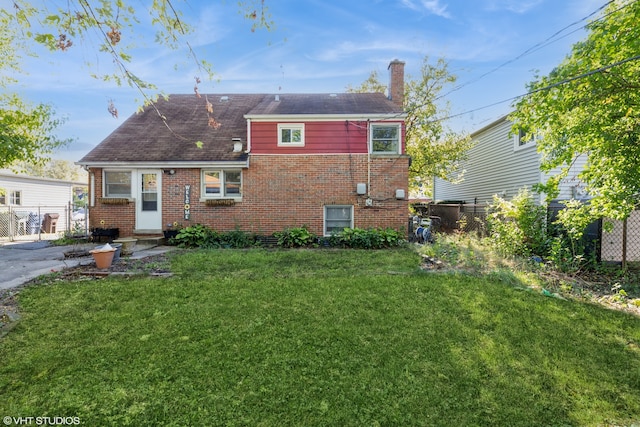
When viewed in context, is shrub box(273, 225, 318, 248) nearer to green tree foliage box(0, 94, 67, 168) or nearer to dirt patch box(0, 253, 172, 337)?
dirt patch box(0, 253, 172, 337)

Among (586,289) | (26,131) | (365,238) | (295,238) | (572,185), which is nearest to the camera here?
(586,289)

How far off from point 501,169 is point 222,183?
36.4 feet

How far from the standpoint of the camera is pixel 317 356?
3.19 meters

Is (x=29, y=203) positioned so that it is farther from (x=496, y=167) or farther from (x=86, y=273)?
(x=496, y=167)

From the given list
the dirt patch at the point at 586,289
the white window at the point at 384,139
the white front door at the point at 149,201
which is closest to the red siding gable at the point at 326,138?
the white window at the point at 384,139

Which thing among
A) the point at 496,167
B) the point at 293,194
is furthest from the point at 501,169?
the point at 293,194

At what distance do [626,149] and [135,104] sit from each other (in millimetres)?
7850

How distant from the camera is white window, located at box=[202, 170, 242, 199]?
1070 centimetres

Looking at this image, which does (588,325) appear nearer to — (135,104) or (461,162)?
(135,104)

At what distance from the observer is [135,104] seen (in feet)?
12.5

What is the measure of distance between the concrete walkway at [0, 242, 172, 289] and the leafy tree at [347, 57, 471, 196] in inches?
551

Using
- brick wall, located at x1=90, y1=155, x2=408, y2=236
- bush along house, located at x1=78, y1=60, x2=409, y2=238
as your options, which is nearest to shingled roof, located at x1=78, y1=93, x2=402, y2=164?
bush along house, located at x1=78, y1=60, x2=409, y2=238

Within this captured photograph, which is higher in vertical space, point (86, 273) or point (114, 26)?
point (114, 26)

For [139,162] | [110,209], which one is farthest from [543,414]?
[110,209]
